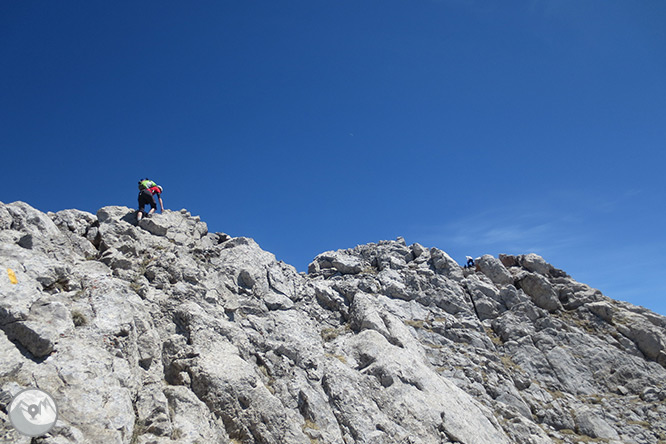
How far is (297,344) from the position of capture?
Answer: 1908 cm

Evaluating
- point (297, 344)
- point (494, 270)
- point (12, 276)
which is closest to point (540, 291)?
point (494, 270)

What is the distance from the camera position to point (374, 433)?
16.0 meters

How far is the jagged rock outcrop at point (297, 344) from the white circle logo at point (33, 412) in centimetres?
33

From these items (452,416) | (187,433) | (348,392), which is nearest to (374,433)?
(348,392)

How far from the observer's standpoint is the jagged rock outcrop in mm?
12141

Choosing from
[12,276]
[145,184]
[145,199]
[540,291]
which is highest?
[145,184]

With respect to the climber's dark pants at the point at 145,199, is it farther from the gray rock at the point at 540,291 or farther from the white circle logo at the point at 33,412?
the gray rock at the point at 540,291

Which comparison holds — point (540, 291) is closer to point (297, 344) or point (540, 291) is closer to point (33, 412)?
point (297, 344)

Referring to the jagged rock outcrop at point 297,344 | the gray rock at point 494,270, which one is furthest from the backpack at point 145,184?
the gray rock at point 494,270

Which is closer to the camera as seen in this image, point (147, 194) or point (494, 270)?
point (147, 194)

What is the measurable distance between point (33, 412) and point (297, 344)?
11289mm

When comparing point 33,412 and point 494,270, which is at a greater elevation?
point 494,270

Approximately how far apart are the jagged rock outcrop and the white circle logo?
33 cm

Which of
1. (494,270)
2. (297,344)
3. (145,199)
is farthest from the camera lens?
(494,270)
